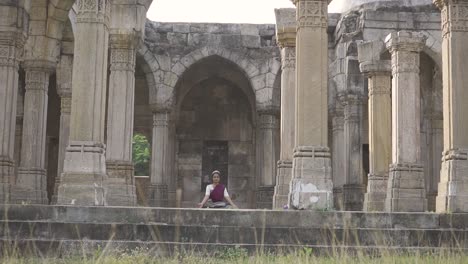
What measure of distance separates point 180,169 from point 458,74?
46.6ft

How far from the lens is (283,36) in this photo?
41.3 ft

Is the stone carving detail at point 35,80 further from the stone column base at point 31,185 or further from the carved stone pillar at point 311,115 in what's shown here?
the carved stone pillar at point 311,115

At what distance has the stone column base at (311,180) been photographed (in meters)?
8.99

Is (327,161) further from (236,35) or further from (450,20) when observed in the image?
(236,35)

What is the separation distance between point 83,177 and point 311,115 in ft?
11.2

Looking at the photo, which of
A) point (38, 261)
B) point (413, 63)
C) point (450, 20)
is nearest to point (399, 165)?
point (413, 63)

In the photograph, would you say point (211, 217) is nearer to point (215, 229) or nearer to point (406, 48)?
point (215, 229)

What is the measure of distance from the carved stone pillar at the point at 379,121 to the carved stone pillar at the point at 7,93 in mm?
7194

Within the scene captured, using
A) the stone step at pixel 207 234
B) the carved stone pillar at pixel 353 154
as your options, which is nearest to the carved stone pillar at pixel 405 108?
the stone step at pixel 207 234

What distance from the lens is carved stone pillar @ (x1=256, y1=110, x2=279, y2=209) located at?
1994 cm

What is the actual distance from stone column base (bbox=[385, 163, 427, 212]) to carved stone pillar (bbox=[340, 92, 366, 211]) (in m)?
5.17

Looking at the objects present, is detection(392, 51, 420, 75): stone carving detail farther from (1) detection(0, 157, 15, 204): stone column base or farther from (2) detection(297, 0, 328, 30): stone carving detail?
(1) detection(0, 157, 15, 204): stone column base

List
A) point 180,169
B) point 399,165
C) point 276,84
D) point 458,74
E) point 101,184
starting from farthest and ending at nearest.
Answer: point 180,169, point 276,84, point 399,165, point 458,74, point 101,184

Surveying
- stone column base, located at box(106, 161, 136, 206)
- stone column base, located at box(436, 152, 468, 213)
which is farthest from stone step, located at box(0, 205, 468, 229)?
stone column base, located at box(106, 161, 136, 206)
